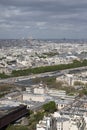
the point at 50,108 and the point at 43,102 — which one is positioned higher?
the point at 50,108

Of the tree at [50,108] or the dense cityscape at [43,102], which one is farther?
the tree at [50,108]

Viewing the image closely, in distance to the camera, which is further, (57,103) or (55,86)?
(55,86)

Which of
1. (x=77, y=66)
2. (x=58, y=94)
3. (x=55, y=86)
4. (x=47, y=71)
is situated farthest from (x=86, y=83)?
(x=77, y=66)

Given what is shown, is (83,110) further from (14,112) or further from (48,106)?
(14,112)

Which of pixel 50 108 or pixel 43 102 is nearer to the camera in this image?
pixel 50 108

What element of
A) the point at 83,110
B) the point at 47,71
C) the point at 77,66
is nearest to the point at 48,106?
the point at 83,110

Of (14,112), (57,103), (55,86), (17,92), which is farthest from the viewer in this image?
(55,86)

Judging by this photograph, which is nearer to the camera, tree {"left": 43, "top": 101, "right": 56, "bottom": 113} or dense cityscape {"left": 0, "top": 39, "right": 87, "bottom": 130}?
dense cityscape {"left": 0, "top": 39, "right": 87, "bottom": 130}

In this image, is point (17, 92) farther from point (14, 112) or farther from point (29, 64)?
point (29, 64)

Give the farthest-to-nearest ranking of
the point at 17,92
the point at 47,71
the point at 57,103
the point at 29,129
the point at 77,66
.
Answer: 1. the point at 77,66
2. the point at 47,71
3. the point at 17,92
4. the point at 57,103
5. the point at 29,129
